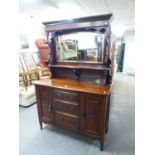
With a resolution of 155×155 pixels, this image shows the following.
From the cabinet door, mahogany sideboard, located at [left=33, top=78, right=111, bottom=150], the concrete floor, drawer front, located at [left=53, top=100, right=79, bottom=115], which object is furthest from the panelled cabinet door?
the cabinet door

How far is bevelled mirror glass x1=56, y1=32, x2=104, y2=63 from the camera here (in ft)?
6.93

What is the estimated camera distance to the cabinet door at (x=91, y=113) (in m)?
1.79

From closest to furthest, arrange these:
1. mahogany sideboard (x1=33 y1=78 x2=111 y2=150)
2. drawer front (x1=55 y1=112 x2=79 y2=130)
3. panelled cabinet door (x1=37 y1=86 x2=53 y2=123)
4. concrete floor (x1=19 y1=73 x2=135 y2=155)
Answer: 1. mahogany sideboard (x1=33 y1=78 x2=111 y2=150)
2. concrete floor (x1=19 y1=73 x2=135 y2=155)
3. drawer front (x1=55 y1=112 x2=79 y2=130)
4. panelled cabinet door (x1=37 y1=86 x2=53 y2=123)

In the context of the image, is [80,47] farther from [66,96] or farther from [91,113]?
[91,113]

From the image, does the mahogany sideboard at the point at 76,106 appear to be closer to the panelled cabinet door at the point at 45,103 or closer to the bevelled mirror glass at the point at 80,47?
the panelled cabinet door at the point at 45,103

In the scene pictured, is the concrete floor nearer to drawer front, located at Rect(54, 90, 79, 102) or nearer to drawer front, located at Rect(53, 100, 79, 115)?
drawer front, located at Rect(53, 100, 79, 115)

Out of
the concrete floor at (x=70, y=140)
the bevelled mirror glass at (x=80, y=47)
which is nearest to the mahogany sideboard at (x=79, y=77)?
the bevelled mirror glass at (x=80, y=47)

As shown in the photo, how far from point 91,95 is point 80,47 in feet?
3.10

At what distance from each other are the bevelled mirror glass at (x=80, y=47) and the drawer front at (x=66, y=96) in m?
0.66

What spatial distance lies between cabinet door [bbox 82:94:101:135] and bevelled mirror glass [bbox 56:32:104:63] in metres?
0.68

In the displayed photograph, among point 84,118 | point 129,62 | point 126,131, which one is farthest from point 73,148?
point 129,62

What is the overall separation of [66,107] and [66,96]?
19 centimetres

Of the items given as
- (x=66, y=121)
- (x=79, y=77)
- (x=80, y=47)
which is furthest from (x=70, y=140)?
(x=80, y=47)
